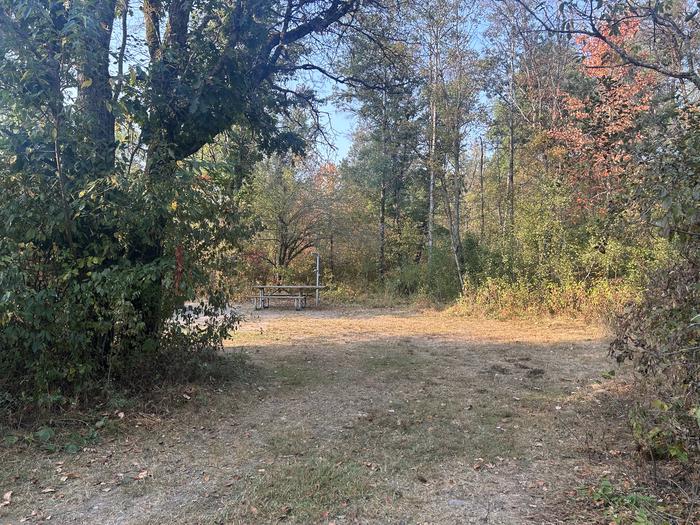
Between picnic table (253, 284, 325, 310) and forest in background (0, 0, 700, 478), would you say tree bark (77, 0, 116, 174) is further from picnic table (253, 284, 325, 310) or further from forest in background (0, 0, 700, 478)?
picnic table (253, 284, 325, 310)

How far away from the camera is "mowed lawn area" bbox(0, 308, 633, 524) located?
2.60 m

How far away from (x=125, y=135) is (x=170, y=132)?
1.30 feet

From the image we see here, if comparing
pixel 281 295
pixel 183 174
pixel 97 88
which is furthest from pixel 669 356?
pixel 281 295

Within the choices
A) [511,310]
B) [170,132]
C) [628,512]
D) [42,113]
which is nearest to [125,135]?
[170,132]

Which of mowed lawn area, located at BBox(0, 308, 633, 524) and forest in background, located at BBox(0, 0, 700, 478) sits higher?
forest in background, located at BBox(0, 0, 700, 478)

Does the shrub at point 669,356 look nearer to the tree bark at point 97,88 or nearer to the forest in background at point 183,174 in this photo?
the forest in background at point 183,174

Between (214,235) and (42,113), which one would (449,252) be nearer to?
(214,235)

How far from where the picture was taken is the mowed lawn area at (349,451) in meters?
2.60

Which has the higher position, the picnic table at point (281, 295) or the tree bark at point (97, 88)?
the tree bark at point (97, 88)

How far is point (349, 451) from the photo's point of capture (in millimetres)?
3379

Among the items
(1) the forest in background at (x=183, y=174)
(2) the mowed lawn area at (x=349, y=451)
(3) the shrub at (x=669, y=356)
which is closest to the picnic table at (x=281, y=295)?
(1) the forest in background at (x=183, y=174)

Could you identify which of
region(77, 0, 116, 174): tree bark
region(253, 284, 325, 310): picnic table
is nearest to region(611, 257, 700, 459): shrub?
region(77, 0, 116, 174): tree bark

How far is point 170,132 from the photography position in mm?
4516

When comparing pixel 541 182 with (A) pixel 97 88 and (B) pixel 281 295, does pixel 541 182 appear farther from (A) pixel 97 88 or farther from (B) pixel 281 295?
(A) pixel 97 88
